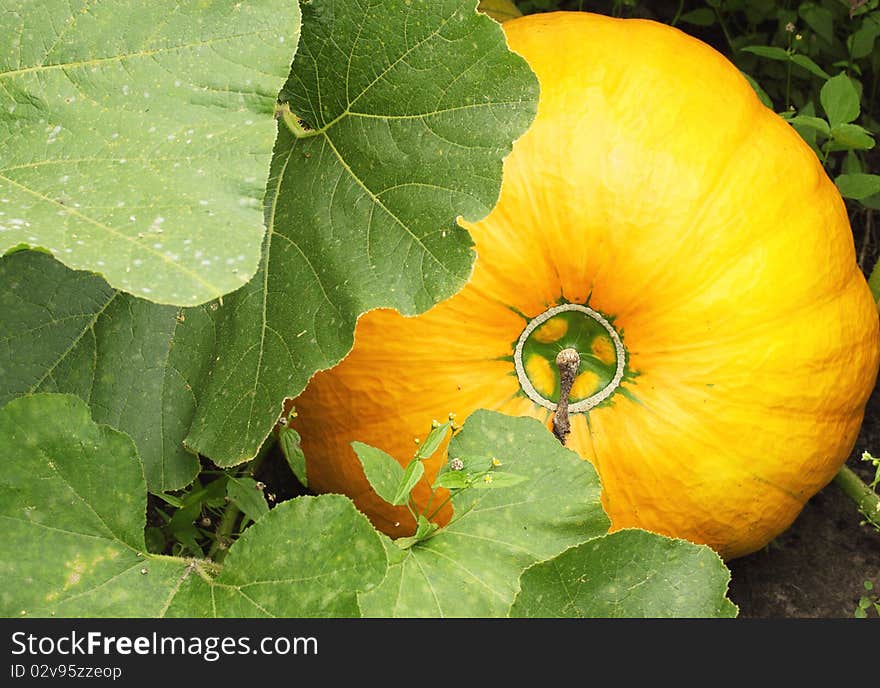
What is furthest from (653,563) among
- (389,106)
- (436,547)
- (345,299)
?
(389,106)

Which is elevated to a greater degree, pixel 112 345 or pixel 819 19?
pixel 819 19

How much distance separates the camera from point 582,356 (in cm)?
192

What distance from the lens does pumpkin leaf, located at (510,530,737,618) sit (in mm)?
1433

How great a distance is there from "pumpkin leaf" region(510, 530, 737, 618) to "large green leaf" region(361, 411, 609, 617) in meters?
0.10

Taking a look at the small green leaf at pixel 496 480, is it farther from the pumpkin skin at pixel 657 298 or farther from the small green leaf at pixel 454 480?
the pumpkin skin at pixel 657 298

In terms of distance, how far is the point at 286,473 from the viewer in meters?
2.36

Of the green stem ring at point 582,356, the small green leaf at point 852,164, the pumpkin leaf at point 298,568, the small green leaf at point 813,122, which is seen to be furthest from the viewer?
the small green leaf at point 852,164

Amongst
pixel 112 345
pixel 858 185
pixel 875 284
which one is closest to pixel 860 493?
pixel 875 284

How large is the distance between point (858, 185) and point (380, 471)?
120 cm

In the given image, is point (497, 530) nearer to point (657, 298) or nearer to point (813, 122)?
point (657, 298)

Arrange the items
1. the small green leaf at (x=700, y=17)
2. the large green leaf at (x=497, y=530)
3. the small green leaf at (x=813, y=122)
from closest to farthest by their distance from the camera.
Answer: the large green leaf at (x=497, y=530) < the small green leaf at (x=813, y=122) < the small green leaf at (x=700, y=17)

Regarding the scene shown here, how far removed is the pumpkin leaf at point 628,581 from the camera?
1.43 m

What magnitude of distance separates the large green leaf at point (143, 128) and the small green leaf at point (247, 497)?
617mm

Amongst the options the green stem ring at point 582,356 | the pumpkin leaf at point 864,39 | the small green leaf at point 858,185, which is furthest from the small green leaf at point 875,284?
the green stem ring at point 582,356
